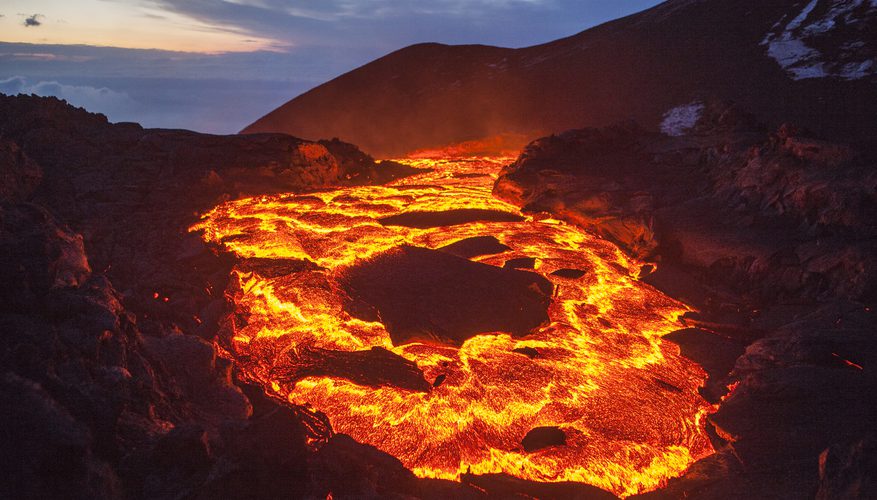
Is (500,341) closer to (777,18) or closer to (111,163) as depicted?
(111,163)

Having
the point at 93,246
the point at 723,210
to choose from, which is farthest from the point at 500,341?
the point at 93,246

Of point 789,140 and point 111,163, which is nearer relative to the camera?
point 789,140

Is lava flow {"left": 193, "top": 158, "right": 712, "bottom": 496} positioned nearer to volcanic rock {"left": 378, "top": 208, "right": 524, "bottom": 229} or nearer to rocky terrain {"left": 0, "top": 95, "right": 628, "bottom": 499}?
rocky terrain {"left": 0, "top": 95, "right": 628, "bottom": 499}

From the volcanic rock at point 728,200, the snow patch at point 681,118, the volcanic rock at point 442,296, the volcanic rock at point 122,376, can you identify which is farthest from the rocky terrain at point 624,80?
the volcanic rock at point 122,376

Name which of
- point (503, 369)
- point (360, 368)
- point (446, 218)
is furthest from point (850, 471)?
point (446, 218)

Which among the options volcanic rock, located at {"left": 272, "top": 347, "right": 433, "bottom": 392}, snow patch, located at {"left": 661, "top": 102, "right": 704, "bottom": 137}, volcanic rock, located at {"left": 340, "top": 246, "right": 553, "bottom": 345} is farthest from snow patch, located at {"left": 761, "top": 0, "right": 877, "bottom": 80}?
volcanic rock, located at {"left": 272, "top": 347, "right": 433, "bottom": 392}

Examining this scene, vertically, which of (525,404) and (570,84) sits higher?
(570,84)

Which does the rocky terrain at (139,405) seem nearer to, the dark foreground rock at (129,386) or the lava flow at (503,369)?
the dark foreground rock at (129,386)

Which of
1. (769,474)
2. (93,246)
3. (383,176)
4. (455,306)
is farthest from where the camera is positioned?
(383,176)
